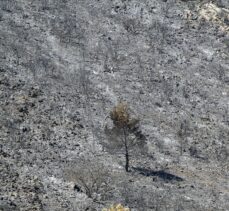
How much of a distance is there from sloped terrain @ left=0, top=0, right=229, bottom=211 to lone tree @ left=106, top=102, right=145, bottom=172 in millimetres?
1362

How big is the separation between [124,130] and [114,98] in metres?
11.5

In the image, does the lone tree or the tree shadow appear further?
the lone tree

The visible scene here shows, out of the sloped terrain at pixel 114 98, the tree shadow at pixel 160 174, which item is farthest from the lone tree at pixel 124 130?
the tree shadow at pixel 160 174

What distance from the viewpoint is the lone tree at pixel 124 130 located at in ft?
198

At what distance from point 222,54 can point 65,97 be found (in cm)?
2713

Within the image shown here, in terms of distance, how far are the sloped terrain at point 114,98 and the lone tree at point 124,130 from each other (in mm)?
1362

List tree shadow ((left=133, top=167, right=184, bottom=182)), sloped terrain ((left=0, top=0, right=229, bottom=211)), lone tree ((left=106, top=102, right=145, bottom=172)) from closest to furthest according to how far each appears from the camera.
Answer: sloped terrain ((left=0, top=0, right=229, bottom=211))
tree shadow ((left=133, top=167, right=184, bottom=182))
lone tree ((left=106, top=102, right=145, bottom=172))

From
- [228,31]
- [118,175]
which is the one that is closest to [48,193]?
[118,175]

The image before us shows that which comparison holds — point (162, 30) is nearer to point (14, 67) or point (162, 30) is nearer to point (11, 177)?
point (14, 67)

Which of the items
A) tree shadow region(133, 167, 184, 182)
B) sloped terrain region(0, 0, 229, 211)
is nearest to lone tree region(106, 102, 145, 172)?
sloped terrain region(0, 0, 229, 211)

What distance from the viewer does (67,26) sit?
84.2 metres

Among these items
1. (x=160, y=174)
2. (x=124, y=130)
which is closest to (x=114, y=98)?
(x=124, y=130)

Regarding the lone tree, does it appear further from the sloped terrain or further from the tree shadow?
the tree shadow

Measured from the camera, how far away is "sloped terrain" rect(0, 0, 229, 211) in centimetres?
5359
